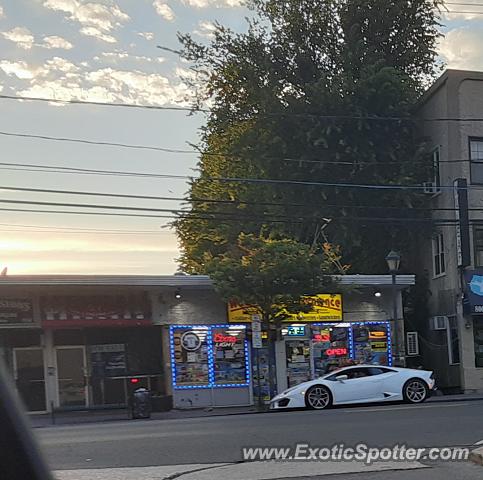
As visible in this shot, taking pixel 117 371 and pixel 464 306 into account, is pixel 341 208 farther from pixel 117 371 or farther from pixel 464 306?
pixel 117 371

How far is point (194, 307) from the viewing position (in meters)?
22.1

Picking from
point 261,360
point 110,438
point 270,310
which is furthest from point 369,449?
point 261,360

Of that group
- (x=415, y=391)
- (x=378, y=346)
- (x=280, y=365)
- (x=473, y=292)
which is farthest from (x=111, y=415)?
(x=473, y=292)

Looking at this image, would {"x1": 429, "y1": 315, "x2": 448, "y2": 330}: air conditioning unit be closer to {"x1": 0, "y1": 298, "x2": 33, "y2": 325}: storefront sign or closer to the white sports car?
the white sports car

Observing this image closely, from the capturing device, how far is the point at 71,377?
71.0ft

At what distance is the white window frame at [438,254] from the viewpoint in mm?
24156

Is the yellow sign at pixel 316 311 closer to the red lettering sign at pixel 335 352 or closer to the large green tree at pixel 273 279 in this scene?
the red lettering sign at pixel 335 352

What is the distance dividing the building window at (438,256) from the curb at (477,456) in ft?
53.9

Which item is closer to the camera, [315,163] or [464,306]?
[464,306]

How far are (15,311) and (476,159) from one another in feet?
53.7

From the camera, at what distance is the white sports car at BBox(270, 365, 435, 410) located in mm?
16453

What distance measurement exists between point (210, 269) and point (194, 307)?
2258mm

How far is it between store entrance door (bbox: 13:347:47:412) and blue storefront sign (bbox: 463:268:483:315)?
46.6ft

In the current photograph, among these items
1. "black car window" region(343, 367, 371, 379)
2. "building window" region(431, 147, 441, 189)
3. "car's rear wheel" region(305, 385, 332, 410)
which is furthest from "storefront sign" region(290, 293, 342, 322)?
"building window" region(431, 147, 441, 189)
